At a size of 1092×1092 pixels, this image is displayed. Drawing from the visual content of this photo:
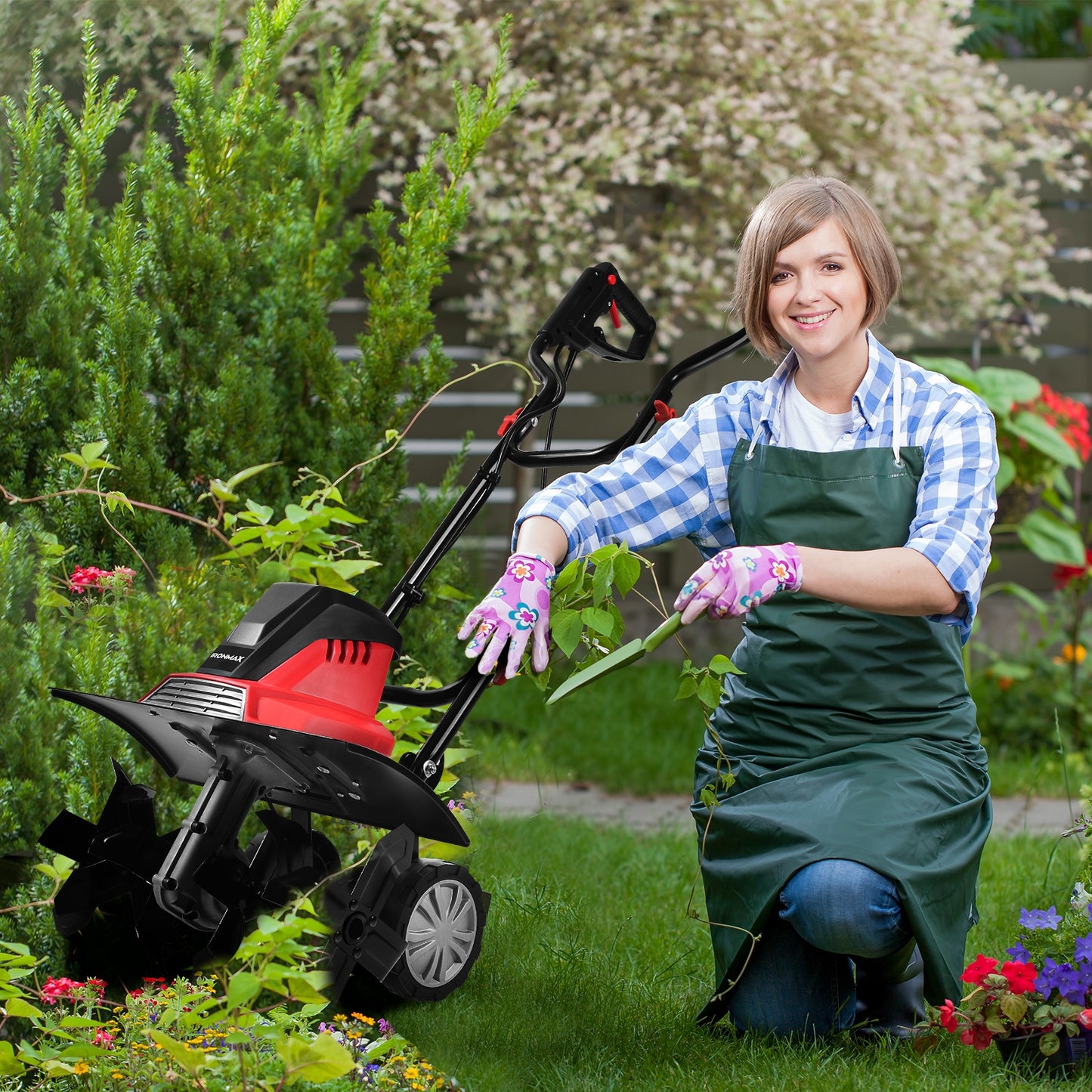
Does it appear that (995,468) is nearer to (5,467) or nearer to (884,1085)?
(884,1085)

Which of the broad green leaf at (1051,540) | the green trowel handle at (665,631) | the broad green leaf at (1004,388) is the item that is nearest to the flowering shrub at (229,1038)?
the green trowel handle at (665,631)

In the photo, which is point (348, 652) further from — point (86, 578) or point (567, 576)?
point (86, 578)

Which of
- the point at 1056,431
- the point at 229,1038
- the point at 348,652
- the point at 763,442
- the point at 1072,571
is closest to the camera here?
the point at 229,1038

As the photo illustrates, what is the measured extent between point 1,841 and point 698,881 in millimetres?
1642

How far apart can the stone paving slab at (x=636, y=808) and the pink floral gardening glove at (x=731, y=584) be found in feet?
6.76

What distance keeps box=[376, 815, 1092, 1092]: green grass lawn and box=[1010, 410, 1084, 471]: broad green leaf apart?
2259mm

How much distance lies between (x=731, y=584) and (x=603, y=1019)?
0.68m

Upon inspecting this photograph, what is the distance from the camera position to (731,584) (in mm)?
1516

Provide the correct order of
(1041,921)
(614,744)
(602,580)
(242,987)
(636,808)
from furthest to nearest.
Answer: (614,744) → (636,808) → (1041,921) → (602,580) → (242,987)

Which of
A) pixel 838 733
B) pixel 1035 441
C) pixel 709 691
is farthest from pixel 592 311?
pixel 1035 441

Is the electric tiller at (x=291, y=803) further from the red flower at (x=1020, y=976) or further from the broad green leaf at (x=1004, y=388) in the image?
the broad green leaf at (x=1004, y=388)

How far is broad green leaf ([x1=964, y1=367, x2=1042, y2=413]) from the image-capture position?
15.0 feet

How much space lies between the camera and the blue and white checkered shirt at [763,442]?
1.75 m

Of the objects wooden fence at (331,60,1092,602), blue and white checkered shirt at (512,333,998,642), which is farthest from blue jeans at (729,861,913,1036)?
wooden fence at (331,60,1092,602)
